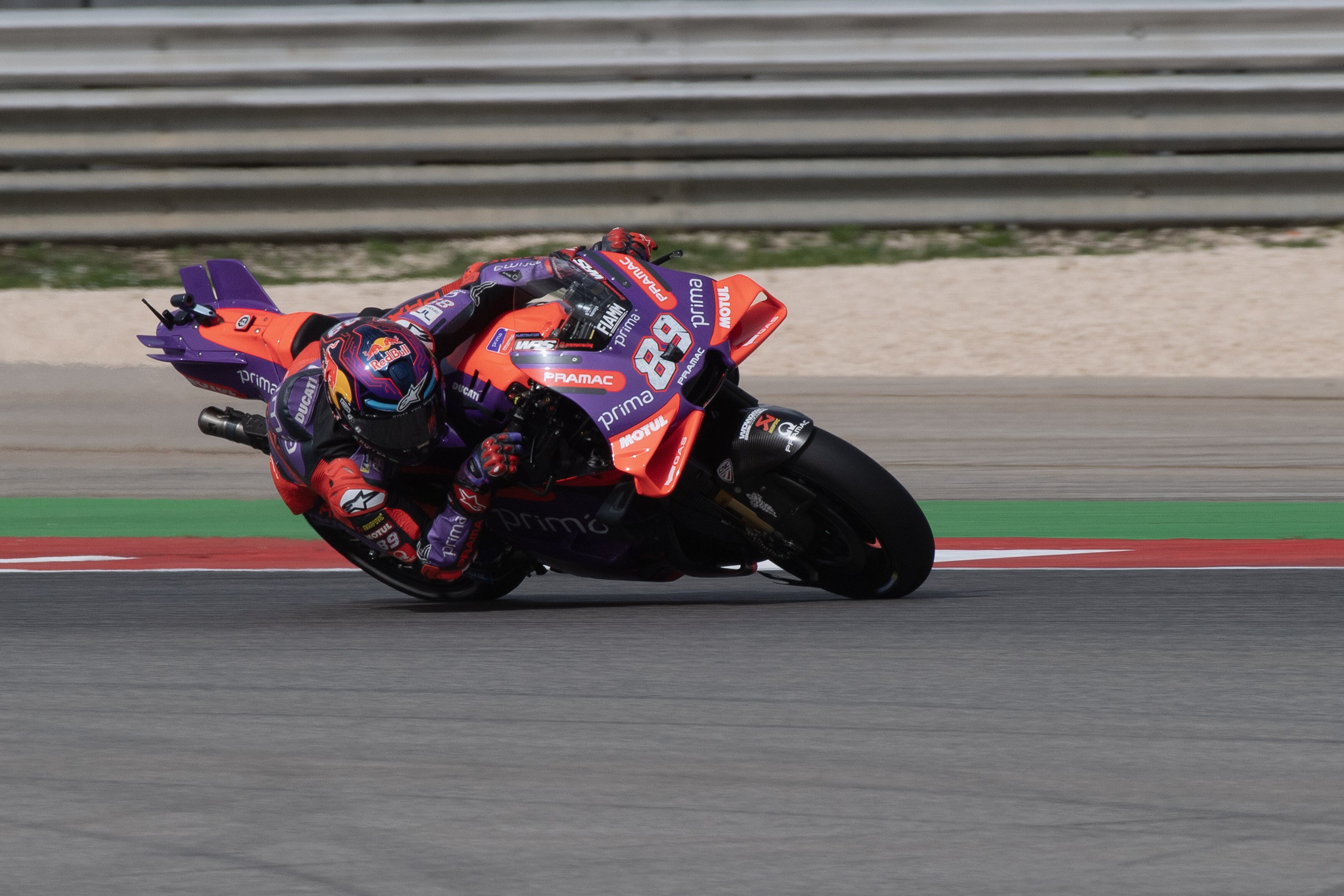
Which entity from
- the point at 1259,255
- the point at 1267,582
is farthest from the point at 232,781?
the point at 1259,255

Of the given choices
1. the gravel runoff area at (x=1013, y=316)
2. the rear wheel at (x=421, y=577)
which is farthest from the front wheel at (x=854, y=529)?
the gravel runoff area at (x=1013, y=316)

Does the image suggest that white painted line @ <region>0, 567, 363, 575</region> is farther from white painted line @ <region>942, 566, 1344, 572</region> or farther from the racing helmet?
white painted line @ <region>942, 566, 1344, 572</region>

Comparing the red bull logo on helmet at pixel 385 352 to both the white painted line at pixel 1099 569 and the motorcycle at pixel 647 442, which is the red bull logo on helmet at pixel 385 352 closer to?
the motorcycle at pixel 647 442

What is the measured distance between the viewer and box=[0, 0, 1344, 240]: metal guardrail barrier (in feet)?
36.1

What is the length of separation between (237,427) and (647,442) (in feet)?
5.47

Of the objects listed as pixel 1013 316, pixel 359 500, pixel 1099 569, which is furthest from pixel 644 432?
pixel 1013 316

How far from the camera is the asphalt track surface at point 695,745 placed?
3.27 metres

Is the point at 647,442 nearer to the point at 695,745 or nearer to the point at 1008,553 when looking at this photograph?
the point at 695,745

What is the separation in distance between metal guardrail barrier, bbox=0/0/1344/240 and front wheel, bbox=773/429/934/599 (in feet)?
20.1

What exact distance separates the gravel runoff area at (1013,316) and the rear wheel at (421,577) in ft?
13.4

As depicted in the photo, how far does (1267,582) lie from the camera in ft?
19.0

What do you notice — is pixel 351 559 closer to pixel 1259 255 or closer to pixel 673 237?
pixel 673 237

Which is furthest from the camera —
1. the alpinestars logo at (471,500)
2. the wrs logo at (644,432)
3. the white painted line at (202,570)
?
the white painted line at (202,570)

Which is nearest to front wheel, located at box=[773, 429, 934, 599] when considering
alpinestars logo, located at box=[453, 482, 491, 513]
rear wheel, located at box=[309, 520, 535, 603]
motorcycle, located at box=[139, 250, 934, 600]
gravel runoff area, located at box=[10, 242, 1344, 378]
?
motorcycle, located at box=[139, 250, 934, 600]
